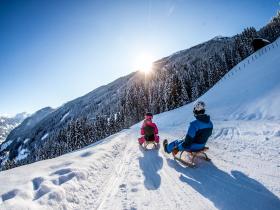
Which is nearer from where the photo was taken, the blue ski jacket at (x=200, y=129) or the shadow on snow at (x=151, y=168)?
the shadow on snow at (x=151, y=168)

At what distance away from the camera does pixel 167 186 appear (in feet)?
19.2

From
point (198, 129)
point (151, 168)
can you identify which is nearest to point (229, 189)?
point (198, 129)

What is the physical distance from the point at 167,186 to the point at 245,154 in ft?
10.2

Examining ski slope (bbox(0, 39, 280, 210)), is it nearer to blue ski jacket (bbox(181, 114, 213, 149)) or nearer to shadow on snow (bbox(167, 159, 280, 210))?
shadow on snow (bbox(167, 159, 280, 210))

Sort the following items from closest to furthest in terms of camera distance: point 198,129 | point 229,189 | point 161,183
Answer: point 229,189
point 161,183
point 198,129

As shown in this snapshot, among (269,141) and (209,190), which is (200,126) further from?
(269,141)

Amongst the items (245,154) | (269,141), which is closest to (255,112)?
(269,141)

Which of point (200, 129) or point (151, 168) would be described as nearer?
point (200, 129)

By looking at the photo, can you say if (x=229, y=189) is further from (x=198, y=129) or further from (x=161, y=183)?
(x=198, y=129)

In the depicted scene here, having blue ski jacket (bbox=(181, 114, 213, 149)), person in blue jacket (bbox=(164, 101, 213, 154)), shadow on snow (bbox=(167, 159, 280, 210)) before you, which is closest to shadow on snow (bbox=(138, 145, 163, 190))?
shadow on snow (bbox=(167, 159, 280, 210))

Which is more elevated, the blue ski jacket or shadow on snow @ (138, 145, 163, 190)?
the blue ski jacket

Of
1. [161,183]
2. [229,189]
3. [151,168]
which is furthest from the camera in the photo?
[151,168]

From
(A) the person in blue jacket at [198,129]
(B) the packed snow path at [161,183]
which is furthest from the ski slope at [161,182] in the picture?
(A) the person in blue jacket at [198,129]

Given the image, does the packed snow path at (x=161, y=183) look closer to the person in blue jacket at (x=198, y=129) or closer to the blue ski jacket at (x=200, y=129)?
the person in blue jacket at (x=198, y=129)
